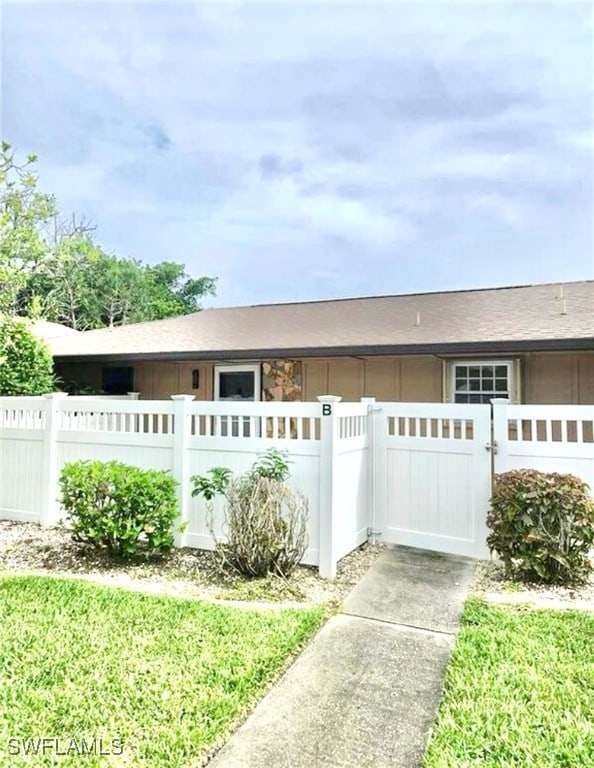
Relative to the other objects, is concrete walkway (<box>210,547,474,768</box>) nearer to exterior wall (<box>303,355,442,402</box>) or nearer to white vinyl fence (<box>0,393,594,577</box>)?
white vinyl fence (<box>0,393,594,577</box>)

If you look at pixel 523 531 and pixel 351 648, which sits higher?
pixel 523 531

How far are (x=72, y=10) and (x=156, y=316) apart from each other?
88.9 feet

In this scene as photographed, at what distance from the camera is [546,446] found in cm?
525

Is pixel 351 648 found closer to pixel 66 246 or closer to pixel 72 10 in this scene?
pixel 66 246

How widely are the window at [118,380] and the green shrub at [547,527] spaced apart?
8.81 m

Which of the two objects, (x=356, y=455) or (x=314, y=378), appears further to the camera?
(x=314, y=378)

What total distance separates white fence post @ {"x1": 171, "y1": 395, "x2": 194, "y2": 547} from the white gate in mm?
2263

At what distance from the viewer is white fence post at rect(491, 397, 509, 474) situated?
17.6 feet

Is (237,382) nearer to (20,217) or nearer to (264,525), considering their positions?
(20,217)

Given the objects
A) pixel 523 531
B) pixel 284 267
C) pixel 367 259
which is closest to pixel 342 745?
pixel 523 531

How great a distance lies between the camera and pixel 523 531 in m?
4.66

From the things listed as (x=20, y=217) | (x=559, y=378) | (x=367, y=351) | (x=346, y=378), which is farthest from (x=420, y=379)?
(x=20, y=217)

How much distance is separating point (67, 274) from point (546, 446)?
1987cm

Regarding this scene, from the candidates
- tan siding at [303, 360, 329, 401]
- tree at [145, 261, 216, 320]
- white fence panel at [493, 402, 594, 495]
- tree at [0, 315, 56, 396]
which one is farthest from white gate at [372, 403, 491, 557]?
tree at [145, 261, 216, 320]
